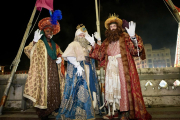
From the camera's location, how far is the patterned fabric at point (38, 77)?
3.21 m

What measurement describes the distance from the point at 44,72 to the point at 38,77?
0.19 m

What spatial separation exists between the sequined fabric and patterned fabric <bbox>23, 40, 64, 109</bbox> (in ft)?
0.20

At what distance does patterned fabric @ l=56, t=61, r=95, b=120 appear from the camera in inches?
115

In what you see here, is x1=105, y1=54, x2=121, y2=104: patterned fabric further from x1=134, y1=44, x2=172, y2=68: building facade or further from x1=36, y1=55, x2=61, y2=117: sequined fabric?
x1=134, y1=44, x2=172, y2=68: building facade

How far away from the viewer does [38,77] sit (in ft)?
11.1

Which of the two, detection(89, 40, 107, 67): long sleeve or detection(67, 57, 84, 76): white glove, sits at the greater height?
detection(89, 40, 107, 67): long sleeve

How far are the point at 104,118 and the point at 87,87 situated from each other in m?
0.78

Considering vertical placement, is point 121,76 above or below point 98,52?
below

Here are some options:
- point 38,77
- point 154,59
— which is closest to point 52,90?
point 38,77

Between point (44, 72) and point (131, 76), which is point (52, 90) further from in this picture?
point (131, 76)

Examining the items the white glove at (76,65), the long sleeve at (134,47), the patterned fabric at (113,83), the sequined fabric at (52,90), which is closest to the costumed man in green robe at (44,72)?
the sequined fabric at (52,90)

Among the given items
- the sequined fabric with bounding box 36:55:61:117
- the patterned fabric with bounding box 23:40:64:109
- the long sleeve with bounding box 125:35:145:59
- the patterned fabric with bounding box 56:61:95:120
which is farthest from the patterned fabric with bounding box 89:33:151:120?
the patterned fabric with bounding box 23:40:64:109

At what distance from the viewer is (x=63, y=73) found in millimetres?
3873

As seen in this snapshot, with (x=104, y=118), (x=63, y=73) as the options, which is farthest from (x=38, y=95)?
(x=104, y=118)
